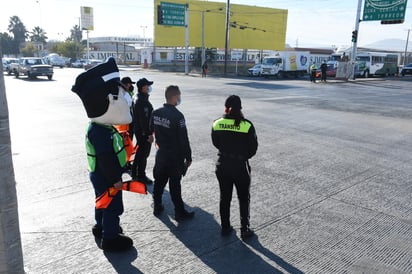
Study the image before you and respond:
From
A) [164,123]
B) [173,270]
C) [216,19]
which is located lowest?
[173,270]

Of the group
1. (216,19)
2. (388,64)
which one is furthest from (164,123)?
(216,19)

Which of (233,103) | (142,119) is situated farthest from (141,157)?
(233,103)

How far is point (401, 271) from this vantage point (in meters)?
3.55

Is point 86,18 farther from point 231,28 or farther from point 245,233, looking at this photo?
point 245,233

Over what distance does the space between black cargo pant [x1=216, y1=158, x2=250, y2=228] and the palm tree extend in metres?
2.28

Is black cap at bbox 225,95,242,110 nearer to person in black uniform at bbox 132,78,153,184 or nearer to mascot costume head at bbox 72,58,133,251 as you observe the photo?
mascot costume head at bbox 72,58,133,251

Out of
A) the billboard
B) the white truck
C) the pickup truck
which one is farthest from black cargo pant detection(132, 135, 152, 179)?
the billboard

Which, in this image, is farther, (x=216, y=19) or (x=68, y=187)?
(x=216, y=19)

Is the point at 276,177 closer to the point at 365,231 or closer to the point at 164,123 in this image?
the point at 365,231

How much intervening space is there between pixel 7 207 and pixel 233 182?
2.47m

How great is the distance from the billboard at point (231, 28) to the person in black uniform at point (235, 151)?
4624 centimetres

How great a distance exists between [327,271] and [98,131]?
2.60 metres

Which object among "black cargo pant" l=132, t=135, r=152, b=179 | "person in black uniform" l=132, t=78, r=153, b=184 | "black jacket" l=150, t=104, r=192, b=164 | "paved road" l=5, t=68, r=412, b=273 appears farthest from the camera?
"black cargo pant" l=132, t=135, r=152, b=179

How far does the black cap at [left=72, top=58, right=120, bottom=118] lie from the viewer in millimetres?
3430
